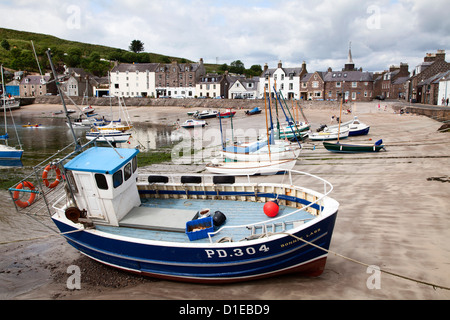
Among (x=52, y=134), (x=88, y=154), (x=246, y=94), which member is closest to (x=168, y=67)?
(x=246, y=94)

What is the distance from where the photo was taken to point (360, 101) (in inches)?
2532

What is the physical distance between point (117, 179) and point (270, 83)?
60217 millimetres

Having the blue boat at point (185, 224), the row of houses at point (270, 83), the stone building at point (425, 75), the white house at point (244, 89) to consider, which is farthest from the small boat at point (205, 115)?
the blue boat at point (185, 224)

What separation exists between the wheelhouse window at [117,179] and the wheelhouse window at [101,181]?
0.83 ft

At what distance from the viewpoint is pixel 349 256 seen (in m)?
8.98

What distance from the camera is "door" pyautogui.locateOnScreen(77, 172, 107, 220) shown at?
9.17m

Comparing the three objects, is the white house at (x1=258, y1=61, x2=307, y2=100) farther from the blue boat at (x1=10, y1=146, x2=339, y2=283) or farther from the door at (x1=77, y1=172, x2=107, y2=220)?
the door at (x1=77, y1=172, x2=107, y2=220)

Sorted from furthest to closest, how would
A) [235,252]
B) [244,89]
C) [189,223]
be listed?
[244,89] → [189,223] → [235,252]

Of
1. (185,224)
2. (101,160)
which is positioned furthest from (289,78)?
(185,224)

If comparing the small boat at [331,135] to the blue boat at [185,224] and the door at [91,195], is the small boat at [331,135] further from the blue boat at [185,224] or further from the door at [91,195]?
the door at [91,195]

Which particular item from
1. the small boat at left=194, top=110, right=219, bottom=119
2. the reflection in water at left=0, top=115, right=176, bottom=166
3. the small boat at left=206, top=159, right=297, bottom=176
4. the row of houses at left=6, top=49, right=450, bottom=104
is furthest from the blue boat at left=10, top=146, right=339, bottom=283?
the row of houses at left=6, top=49, right=450, bottom=104

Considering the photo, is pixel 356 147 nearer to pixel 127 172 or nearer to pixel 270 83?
pixel 127 172

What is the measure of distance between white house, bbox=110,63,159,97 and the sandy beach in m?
71.8

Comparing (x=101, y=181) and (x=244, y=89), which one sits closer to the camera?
(x=101, y=181)
